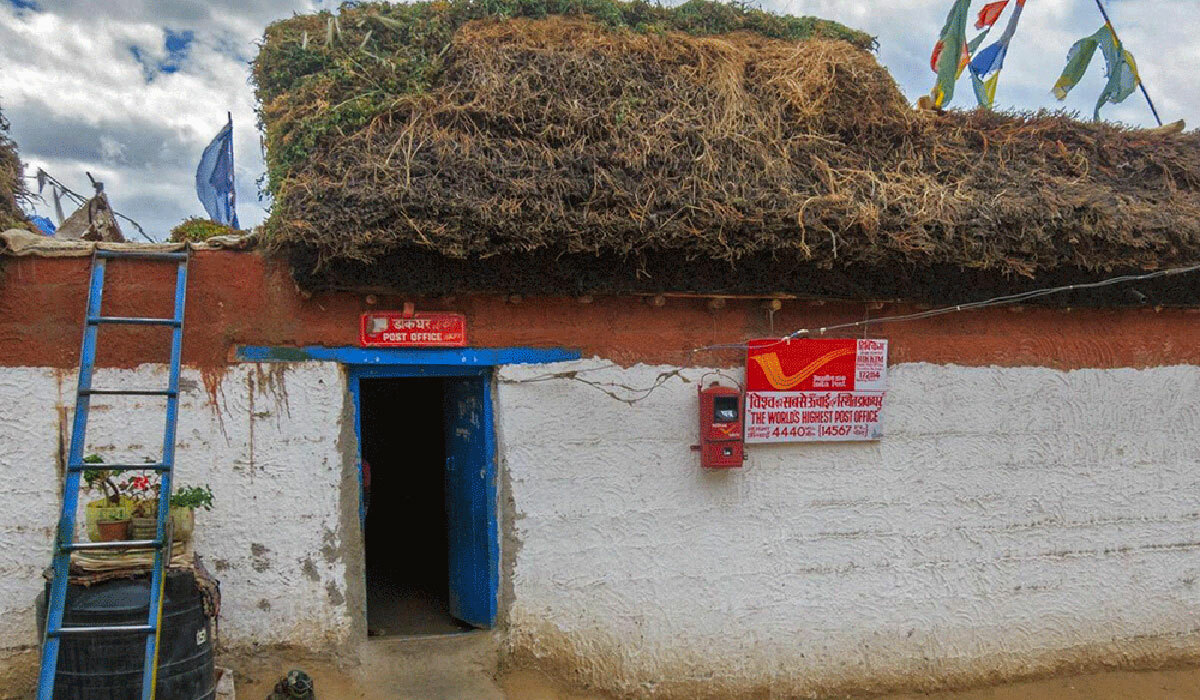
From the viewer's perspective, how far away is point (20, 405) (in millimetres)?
4488

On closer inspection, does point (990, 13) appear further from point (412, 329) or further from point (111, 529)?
point (111, 529)

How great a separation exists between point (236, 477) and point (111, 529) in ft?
2.36

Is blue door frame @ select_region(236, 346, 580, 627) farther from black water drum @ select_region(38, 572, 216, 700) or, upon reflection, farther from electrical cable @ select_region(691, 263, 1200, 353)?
electrical cable @ select_region(691, 263, 1200, 353)

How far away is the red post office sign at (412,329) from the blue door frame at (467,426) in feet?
0.18

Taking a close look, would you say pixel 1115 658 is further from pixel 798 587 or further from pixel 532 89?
pixel 532 89

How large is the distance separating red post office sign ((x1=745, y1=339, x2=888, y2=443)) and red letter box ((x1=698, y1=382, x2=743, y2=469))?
165 millimetres

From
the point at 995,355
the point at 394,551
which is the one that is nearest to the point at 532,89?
the point at 995,355

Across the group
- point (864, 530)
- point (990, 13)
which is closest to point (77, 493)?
point (864, 530)

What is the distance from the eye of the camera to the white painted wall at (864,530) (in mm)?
5273

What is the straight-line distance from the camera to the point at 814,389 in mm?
5605

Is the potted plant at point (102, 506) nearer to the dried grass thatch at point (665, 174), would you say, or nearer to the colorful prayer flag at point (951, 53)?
the dried grass thatch at point (665, 174)

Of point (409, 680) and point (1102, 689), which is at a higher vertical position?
point (409, 680)

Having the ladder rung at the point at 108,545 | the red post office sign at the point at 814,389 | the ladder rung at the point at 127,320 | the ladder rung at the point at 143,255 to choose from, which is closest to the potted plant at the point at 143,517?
the ladder rung at the point at 108,545

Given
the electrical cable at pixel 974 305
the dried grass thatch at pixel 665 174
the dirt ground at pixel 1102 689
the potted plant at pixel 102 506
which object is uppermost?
the dried grass thatch at pixel 665 174
